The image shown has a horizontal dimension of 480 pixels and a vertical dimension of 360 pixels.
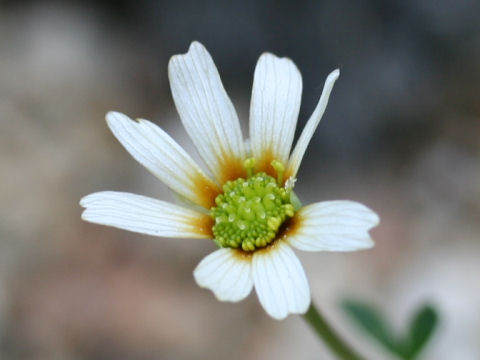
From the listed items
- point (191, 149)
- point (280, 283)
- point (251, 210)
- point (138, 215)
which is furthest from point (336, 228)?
point (191, 149)

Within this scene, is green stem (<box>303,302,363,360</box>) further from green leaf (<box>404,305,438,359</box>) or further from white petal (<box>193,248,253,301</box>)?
green leaf (<box>404,305,438,359</box>)

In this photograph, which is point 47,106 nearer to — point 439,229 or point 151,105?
point 151,105

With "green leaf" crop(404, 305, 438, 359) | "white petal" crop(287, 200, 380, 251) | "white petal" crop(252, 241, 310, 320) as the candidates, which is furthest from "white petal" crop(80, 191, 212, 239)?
"green leaf" crop(404, 305, 438, 359)

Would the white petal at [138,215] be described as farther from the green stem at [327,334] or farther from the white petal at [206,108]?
the green stem at [327,334]

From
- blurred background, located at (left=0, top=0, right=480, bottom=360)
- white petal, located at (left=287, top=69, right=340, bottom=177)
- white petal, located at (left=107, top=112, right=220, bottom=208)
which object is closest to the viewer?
white petal, located at (left=287, top=69, right=340, bottom=177)

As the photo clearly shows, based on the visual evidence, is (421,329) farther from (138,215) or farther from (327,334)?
(138,215)

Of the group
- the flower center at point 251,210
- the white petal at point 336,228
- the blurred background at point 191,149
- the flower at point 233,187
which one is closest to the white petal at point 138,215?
the flower at point 233,187
